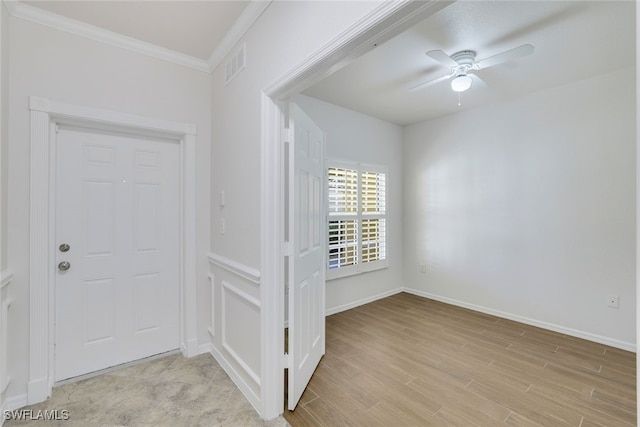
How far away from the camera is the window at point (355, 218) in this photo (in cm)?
376

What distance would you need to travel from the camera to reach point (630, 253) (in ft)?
9.20

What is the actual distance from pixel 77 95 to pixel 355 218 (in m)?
3.13

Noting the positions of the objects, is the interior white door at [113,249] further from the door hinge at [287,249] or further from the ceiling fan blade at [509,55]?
the ceiling fan blade at [509,55]

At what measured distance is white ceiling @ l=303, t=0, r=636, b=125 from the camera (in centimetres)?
201

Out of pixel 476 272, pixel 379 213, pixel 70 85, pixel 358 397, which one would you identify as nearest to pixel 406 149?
pixel 379 213

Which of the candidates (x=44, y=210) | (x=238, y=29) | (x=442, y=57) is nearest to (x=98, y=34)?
(x=238, y=29)

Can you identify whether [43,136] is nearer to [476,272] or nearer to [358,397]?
[358,397]

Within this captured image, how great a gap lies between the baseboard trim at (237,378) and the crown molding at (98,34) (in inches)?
104

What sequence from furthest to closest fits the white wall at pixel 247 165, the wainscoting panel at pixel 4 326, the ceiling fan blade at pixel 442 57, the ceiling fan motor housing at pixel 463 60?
the ceiling fan motor housing at pixel 463 60
the ceiling fan blade at pixel 442 57
the wainscoting panel at pixel 4 326
the white wall at pixel 247 165

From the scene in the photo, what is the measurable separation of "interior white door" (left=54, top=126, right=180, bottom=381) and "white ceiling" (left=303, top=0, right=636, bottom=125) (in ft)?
6.82

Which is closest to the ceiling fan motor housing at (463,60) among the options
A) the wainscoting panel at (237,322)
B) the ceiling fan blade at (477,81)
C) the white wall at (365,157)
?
the ceiling fan blade at (477,81)

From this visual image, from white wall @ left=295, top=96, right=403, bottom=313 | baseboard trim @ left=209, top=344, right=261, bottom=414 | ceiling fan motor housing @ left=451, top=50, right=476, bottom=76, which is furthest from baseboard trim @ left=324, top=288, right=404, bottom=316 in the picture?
ceiling fan motor housing @ left=451, top=50, right=476, bottom=76

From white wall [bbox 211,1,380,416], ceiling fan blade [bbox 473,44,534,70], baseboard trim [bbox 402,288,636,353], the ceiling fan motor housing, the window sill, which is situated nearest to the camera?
white wall [bbox 211,1,380,416]

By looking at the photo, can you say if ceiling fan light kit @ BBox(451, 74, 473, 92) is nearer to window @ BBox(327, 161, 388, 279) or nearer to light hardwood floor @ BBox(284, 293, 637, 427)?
window @ BBox(327, 161, 388, 279)
